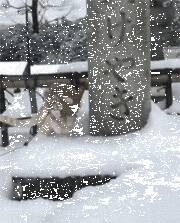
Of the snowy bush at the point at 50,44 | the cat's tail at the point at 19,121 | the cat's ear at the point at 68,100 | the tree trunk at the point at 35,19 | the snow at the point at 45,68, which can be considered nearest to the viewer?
the cat's tail at the point at 19,121

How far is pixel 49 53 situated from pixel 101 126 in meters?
11.4

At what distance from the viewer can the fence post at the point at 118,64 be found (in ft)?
17.1

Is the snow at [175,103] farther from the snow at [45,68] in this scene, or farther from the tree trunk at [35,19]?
the tree trunk at [35,19]

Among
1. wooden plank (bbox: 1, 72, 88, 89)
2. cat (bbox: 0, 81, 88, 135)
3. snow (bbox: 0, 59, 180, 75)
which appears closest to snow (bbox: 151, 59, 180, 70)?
snow (bbox: 0, 59, 180, 75)

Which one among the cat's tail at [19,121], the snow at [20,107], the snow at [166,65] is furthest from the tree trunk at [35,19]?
the cat's tail at [19,121]

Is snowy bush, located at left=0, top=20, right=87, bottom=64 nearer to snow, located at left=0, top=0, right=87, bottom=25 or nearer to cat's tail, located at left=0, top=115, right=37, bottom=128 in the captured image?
snow, located at left=0, top=0, right=87, bottom=25

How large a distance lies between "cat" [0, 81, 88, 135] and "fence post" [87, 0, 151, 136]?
0.43 m

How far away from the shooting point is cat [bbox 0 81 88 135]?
18.9ft

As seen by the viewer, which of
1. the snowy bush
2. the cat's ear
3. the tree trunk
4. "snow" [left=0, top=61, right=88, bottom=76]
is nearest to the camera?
the cat's ear

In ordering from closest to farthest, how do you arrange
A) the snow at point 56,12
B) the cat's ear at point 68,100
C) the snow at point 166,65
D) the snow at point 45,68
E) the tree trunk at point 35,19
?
the cat's ear at point 68,100 → the snow at point 45,68 → the snow at point 166,65 → the tree trunk at point 35,19 → the snow at point 56,12

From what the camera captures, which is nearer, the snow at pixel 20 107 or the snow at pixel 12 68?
the snow at pixel 20 107

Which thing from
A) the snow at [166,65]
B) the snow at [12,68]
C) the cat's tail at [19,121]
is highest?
the snow at [166,65]

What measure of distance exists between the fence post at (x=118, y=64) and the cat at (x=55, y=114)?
16.8 inches

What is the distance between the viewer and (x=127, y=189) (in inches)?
183
